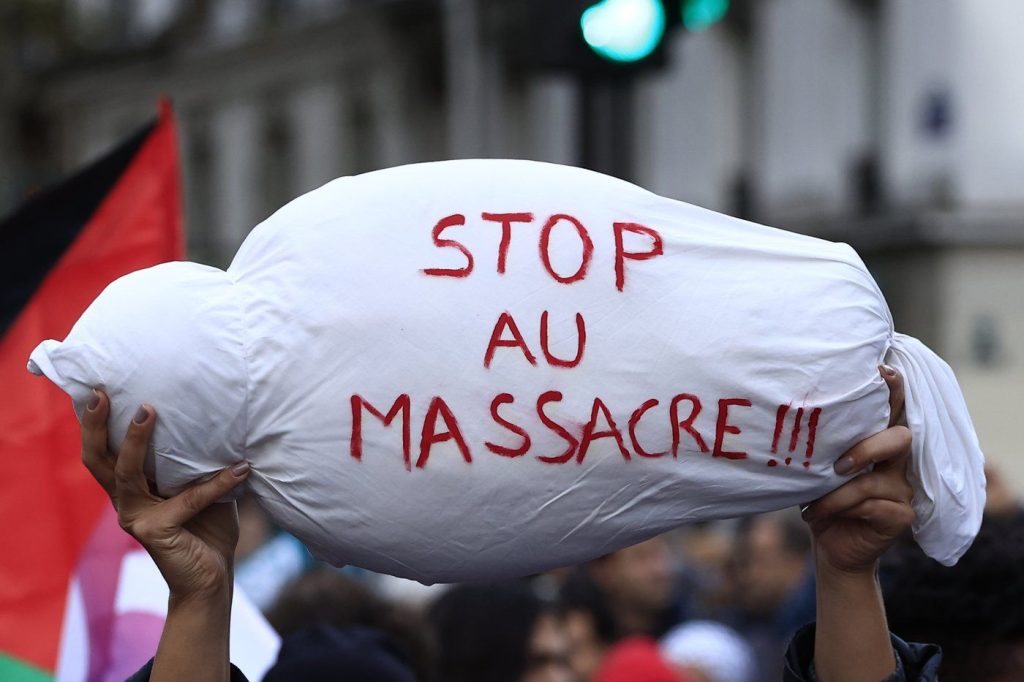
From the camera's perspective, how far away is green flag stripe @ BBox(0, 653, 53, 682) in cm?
336

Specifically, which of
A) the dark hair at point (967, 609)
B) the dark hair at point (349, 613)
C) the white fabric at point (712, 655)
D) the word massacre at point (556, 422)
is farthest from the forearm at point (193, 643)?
the white fabric at point (712, 655)

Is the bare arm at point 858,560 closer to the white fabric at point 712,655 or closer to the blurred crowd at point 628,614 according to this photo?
the blurred crowd at point 628,614

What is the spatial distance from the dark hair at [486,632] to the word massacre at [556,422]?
196 centimetres

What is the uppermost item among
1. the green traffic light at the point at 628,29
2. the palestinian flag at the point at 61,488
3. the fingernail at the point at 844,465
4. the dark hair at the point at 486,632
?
the fingernail at the point at 844,465

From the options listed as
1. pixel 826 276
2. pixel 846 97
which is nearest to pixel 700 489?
pixel 826 276

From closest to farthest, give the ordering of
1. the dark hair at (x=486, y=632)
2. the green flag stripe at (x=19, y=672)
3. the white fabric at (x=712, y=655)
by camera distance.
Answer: the green flag stripe at (x=19, y=672), the dark hair at (x=486, y=632), the white fabric at (x=712, y=655)

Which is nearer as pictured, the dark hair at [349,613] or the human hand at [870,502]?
the human hand at [870,502]

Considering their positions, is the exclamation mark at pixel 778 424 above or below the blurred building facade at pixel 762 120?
above

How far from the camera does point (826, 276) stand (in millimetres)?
2215

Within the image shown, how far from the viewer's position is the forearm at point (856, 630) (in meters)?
2.36

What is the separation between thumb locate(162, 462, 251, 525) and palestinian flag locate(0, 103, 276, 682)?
1.12 m

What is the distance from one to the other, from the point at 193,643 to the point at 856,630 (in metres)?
0.87

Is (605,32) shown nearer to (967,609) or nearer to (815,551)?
(967,609)

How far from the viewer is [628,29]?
18.0 ft
